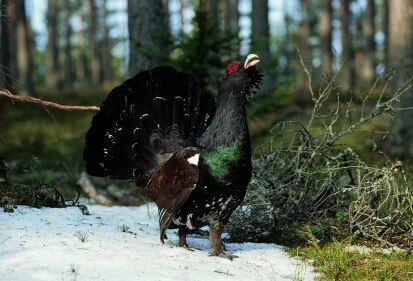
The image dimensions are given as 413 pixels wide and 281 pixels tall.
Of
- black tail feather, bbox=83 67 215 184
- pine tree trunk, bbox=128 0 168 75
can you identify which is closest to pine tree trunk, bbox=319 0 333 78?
pine tree trunk, bbox=128 0 168 75

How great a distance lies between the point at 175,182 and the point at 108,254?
826 mm

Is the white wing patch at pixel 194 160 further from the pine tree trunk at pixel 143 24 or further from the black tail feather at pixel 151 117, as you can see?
the pine tree trunk at pixel 143 24

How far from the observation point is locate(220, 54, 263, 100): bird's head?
4602 mm

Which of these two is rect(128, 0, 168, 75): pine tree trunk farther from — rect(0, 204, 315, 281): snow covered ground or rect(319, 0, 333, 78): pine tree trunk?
rect(319, 0, 333, 78): pine tree trunk

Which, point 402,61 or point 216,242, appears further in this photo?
point 402,61

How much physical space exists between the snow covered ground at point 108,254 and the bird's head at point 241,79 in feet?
4.59

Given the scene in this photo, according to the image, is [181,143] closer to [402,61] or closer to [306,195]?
[306,195]

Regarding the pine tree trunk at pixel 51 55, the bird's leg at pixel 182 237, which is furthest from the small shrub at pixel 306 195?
the pine tree trunk at pixel 51 55

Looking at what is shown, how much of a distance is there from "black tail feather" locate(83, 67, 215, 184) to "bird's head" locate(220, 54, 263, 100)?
0.67 m

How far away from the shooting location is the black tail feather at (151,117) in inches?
205

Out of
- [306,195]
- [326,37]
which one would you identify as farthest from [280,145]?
[326,37]

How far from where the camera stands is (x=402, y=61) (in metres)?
10.7

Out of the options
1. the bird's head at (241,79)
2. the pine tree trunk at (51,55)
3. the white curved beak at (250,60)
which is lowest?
the pine tree trunk at (51,55)

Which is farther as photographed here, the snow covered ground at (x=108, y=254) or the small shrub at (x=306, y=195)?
the small shrub at (x=306, y=195)
